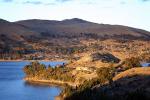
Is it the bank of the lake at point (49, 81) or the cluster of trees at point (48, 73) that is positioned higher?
the cluster of trees at point (48, 73)

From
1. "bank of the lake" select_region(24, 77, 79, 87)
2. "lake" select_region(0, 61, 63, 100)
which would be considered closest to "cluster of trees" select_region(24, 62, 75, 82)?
"bank of the lake" select_region(24, 77, 79, 87)

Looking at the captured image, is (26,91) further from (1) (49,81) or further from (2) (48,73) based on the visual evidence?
(2) (48,73)

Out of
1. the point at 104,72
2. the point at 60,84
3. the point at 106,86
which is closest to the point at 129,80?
the point at 106,86

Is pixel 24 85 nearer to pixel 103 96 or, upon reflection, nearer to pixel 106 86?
pixel 106 86

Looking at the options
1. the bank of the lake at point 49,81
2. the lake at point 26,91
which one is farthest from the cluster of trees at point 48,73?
the lake at point 26,91

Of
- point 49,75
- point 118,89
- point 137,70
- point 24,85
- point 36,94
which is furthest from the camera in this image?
point 49,75

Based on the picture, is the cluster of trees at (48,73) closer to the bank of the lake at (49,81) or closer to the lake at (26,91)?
the bank of the lake at (49,81)

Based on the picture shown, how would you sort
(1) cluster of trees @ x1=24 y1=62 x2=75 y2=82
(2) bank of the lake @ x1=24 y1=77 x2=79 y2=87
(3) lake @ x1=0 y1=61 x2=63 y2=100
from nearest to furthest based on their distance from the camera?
(3) lake @ x1=0 y1=61 x2=63 y2=100 → (2) bank of the lake @ x1=24 y1=77 x2=79 y2=87 → (1) cluster of trees @ x1=24 y1=62 x2=75 y2=82

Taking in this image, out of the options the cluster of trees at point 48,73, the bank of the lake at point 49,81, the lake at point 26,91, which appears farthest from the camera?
the cluster of trees at point 48,73

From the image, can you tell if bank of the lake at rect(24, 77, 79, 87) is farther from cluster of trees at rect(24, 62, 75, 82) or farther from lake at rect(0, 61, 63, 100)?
lake at rect(0, 61, 63, 100)

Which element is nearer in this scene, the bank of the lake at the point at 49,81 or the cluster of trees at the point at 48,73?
the bank of the lake at the point at 49,81

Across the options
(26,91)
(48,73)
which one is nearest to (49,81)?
(48,73)
